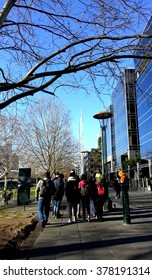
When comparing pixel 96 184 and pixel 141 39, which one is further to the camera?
pixel 96 184

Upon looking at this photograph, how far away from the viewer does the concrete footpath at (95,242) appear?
586 cm

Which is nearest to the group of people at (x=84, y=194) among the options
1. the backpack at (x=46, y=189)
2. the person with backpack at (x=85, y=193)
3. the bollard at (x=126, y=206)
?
the person with backpack at (x=85, y=193)

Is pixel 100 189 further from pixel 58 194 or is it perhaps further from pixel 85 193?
pixel 58 194

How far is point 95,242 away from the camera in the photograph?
7168 mm

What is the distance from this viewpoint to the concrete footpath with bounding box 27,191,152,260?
5863 mm

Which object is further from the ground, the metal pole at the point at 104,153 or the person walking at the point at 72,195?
the metal pole at the point at 104,153

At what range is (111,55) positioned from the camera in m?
7.38

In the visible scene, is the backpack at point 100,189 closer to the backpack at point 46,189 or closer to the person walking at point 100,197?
the person walking at point 100,197

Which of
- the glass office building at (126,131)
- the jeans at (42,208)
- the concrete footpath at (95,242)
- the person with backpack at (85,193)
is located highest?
the glass office building at (126,131)

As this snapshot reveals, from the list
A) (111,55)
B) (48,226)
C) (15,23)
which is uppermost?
(15,23)

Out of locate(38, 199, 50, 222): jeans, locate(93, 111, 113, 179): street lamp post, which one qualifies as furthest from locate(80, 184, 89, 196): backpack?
locate(93, 111, 113, 179): street lamp post

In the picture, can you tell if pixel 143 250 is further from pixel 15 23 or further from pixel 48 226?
pixel 15 23

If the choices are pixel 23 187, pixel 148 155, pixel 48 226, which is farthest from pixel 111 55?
pixel 148 155
